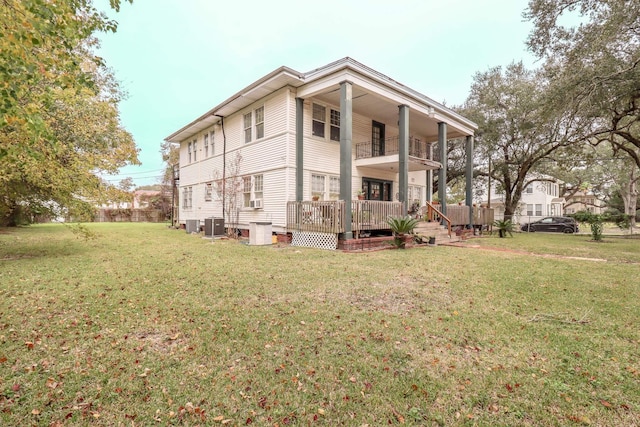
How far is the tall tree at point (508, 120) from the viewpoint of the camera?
18938mm

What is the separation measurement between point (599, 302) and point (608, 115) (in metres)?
13.6

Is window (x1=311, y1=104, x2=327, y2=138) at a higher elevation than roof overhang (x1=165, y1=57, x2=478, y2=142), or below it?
below

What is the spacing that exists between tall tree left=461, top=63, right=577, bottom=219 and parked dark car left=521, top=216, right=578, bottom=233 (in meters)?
2.03

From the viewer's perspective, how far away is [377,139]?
15.4m

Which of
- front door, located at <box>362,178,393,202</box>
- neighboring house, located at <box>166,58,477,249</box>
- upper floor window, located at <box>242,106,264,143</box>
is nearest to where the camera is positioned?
neighboring house, located at <box>166,58,477,249</box>

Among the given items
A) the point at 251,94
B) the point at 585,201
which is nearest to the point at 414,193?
the point at 251,94

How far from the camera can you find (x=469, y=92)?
21.6 m

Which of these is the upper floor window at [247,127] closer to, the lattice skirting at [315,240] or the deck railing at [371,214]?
the lattice skirting at [315,240]

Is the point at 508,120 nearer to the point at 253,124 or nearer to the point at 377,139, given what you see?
the point at 377,139

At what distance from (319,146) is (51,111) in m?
8.67

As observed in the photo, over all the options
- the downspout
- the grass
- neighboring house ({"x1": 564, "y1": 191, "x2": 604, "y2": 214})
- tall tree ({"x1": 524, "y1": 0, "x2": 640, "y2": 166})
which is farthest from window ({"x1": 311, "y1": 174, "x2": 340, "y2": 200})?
neighboring house ({"x1": 564, "y1": 191, "x2": 604, "y2": 214})

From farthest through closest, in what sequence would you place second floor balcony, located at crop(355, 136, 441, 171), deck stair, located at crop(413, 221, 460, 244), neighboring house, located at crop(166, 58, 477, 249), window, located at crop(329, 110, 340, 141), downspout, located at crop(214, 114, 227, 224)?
downspout, located at crop(214, 114, 227, 224) → window, located at crop(329, 110, 340, 141) → second floor balcony, located at crop(355, 136, 441, 171) → deck stair, located at crop(413, 221, 460, 244) → neighboring house, located at crop(166, 58, 477, 249)

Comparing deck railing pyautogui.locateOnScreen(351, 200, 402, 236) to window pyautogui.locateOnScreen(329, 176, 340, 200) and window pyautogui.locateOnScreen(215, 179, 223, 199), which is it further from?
window pyautogui.locateOnScreen(215, 179, 223, 199)

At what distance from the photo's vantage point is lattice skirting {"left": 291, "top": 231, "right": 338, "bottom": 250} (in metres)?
10.1
